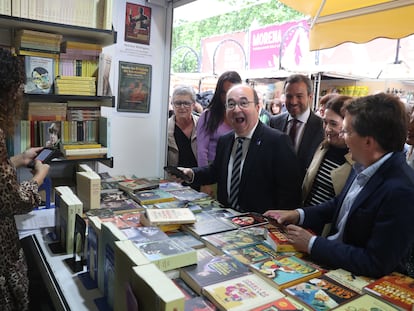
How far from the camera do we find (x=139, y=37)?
3260mm

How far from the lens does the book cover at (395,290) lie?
1.22 metres

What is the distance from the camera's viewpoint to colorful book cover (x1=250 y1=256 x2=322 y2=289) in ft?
4.39

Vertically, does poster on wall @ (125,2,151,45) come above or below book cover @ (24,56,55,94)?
above

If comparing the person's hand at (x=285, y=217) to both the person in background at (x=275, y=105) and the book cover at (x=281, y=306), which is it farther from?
the person in background at (x=275, y=105)

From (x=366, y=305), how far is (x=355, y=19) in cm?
217

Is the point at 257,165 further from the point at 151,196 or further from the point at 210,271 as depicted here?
the point at 210,271

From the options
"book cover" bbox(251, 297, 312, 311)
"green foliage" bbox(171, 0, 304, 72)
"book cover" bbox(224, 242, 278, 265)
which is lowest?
"book cover" bbox(251, 297, 312, 311)

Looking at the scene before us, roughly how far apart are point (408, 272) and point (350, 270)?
1.18 ft

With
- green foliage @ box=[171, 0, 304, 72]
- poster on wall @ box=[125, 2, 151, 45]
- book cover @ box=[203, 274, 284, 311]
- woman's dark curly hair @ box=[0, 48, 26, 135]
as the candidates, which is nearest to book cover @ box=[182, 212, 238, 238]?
book cover @ box=[203, 274, 284, 311]

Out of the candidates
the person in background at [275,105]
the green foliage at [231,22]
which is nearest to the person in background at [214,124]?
the person in background at [275,105]

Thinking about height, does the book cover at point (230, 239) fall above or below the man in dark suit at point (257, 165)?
below

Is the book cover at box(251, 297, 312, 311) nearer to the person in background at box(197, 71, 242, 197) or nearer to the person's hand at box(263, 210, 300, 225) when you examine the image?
the person's hand at box(263, 210, 300, 225)

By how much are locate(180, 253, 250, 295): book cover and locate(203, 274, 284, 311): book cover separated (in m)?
0.04

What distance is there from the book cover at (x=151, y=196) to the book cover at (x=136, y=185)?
0.13 ft
